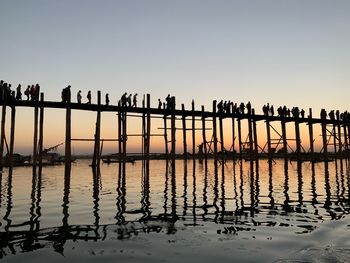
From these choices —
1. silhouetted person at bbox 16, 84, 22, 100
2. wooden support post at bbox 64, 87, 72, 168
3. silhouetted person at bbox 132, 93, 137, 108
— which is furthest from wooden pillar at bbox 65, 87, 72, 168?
silhouetted person at bbox 132, 93, 137, 108

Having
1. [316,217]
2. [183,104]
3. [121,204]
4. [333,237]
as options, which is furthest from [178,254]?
[183,104]

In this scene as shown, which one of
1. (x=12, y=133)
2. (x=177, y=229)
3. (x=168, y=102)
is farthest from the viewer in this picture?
(x=168, y=102)

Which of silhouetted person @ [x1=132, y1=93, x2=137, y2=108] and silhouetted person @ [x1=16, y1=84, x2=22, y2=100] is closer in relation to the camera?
silhouetted person @ [x1=16, y1=84, x2=22, y2=100]

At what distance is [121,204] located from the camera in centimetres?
893

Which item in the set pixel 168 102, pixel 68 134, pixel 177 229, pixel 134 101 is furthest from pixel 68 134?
pixel 177 229

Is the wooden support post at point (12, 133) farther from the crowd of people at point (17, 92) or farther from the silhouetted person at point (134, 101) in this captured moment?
the silhouetted person at point (134, 101)

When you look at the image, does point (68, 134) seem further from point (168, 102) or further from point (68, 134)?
point (168, 102)

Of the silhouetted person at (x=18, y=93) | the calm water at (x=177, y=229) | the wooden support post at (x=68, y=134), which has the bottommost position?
the calm water at (x=177, y=229)

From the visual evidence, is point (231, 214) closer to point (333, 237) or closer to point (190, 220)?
point (190, 220)

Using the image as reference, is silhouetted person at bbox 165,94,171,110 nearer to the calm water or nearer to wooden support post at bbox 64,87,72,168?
wooden support post at bbox 64,87,72,168

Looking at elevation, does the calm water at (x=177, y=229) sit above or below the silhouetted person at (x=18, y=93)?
below

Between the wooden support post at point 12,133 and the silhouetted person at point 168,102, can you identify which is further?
the silhouetted person at point 168,102

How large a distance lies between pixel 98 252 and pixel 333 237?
137 inches

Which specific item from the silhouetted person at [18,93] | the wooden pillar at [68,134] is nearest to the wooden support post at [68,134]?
the wooden pillar at [68,134]
